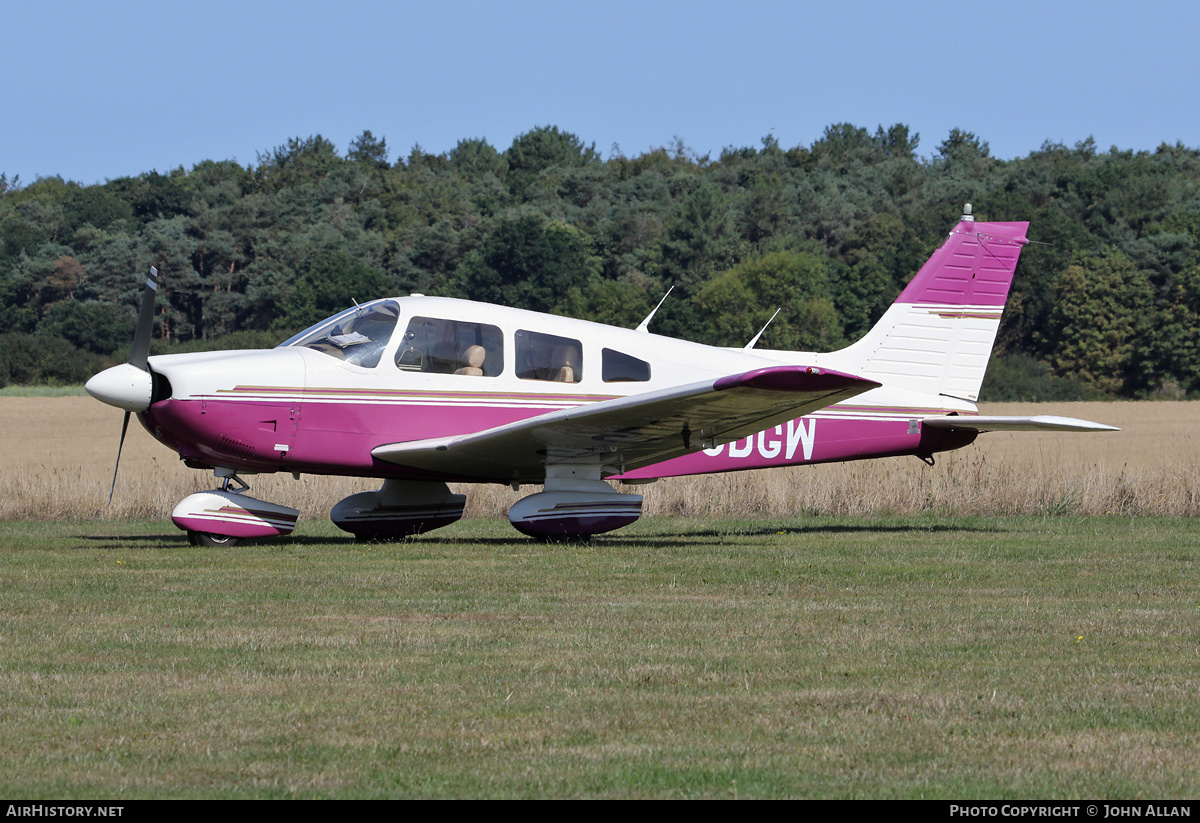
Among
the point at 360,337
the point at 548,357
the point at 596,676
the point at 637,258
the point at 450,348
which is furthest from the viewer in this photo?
the point at 637,258

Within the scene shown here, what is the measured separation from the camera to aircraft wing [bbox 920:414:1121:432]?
12.1m

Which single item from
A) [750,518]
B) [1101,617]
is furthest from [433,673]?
[750,518]

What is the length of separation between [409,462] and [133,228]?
69.5 metres

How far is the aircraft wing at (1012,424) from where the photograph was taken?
12.1 meters

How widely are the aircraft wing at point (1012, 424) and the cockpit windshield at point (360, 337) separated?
18.5 ft

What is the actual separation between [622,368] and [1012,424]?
377cm

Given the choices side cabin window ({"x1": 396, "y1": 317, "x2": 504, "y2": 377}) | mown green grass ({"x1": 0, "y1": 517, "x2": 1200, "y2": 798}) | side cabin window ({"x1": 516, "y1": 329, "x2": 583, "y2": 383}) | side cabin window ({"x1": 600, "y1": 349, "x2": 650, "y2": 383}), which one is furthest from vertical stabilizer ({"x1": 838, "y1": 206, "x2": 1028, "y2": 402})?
side cabin window ({"x1": 396, "y1": 317, "x2": 504, "y2": 377})

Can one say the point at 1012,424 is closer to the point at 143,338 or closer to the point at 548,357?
the point at 548,357

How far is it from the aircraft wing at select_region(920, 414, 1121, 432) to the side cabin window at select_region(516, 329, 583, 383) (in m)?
3.90

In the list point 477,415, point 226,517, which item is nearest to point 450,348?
point 477,415

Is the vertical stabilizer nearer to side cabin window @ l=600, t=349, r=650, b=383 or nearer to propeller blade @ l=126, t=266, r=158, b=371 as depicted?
side cabin window @ l=600, t=349, r=650, b=383

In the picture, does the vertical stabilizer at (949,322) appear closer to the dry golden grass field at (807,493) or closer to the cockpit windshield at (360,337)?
the dry golden grass field at (807,493)

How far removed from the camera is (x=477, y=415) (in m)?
12.2
